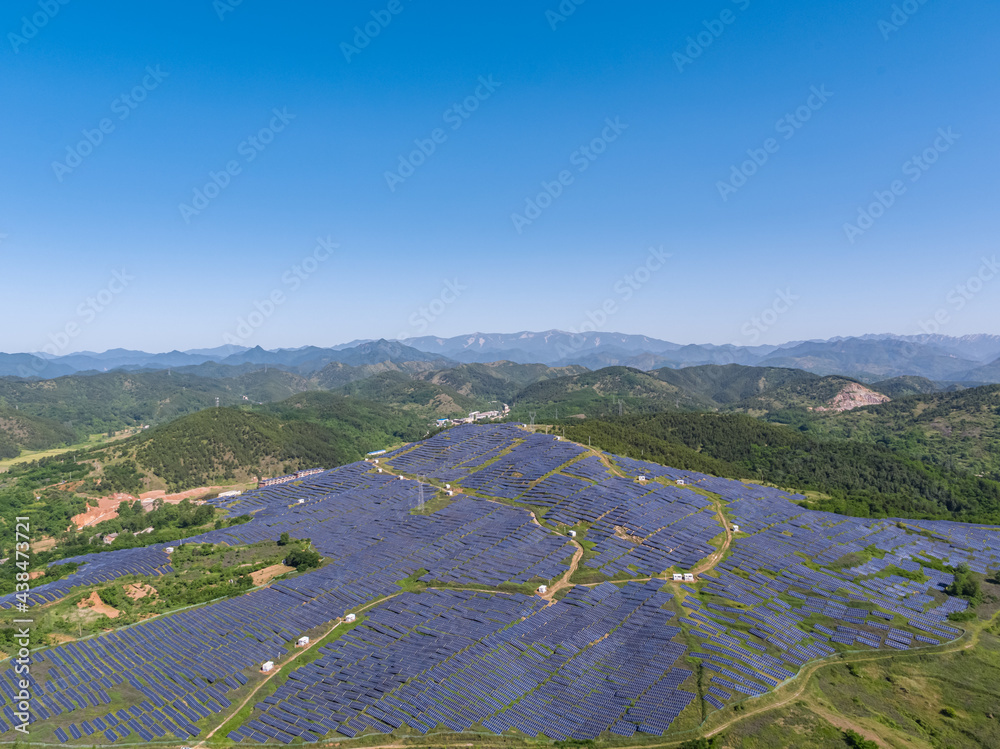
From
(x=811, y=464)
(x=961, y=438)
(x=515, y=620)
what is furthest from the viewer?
(x=961, y=438)

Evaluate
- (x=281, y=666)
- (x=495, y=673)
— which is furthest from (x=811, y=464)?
(x=281, y=666)

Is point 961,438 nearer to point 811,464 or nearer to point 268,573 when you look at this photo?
point 811,464

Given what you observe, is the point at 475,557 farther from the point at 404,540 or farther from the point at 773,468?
the point at 773,468

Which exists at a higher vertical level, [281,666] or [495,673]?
[495,673]

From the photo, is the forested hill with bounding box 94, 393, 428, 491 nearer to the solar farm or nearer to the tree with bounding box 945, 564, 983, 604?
the solar farm

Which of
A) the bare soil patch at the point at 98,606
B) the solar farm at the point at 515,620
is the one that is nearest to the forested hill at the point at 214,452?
the solar farm at the point at 515,620

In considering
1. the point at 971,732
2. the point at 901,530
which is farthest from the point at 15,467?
the point at 901,530
